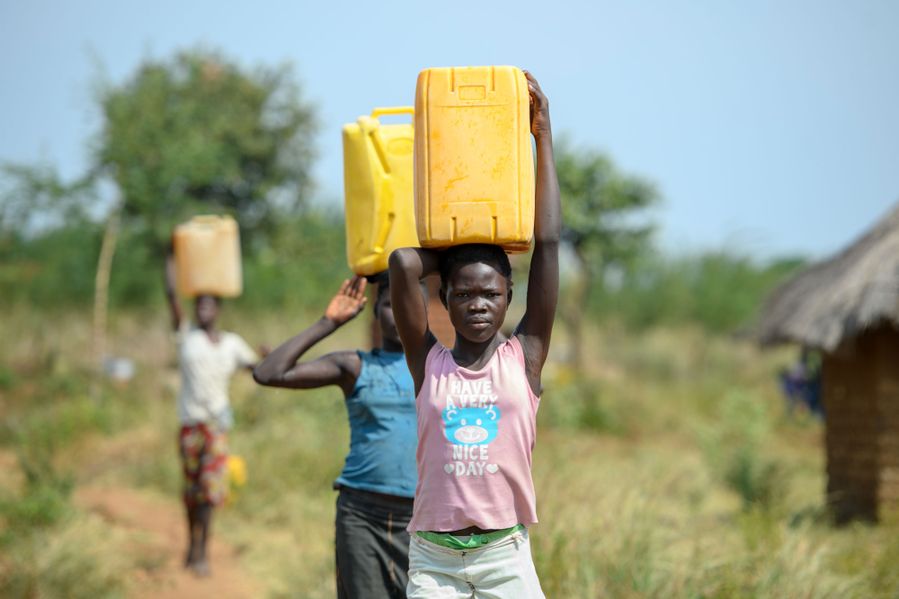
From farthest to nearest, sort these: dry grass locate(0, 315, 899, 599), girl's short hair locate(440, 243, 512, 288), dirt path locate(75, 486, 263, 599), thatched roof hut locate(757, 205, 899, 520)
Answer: thatched roof hut locate(757, 205, 899, 520), dirt path locate(75, 486, 263, 599), dry grass locate(0, 315, 899, 599), girl's short hair locate(440, 243, 512, 288)

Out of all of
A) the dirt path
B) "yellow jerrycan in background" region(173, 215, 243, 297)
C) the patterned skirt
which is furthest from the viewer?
"yellow jerrycan in background" region(173, 215, 243, 297)

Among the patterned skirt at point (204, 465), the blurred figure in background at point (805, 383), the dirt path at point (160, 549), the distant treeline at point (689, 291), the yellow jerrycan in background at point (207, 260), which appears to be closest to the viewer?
the dirt path at point (160, 549)

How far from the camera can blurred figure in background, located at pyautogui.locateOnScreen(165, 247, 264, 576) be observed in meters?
5.94

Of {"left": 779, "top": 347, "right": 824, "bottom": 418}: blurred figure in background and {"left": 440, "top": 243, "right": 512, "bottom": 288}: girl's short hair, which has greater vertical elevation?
{"left": 440, "top": 243, "right": 512, "bottom": 288}: girl's short hair

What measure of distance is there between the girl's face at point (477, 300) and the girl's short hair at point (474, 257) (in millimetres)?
21

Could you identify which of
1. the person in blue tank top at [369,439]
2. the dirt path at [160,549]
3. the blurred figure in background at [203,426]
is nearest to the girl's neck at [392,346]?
the person in blue tank top at [369,439]

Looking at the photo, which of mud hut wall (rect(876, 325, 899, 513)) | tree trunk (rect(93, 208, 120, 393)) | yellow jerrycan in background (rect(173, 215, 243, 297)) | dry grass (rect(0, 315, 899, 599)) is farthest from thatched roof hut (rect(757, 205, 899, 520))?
tree trunk (rect(93, 208, 120, 393))

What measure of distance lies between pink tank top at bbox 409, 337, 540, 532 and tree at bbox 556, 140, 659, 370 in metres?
11.2

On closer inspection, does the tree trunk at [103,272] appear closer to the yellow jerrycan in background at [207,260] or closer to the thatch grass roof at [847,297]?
the yellow jerrycan in background at [207,260]

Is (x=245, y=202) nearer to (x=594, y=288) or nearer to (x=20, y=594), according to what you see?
(x=594, y=288)

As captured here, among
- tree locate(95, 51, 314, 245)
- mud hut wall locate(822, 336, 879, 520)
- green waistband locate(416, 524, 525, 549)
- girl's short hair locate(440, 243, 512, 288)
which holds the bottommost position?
mud hut wall locate(822, 336, 879, 520)

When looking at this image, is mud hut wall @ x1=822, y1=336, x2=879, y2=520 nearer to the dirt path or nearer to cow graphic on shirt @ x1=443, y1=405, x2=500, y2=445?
the dirt path

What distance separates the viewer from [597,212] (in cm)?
1481

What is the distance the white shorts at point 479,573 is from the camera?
2.50 meters
